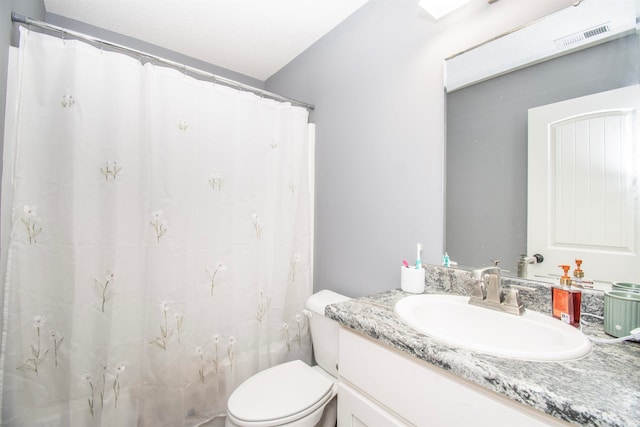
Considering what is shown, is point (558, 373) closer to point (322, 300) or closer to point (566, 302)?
point (566, 302)

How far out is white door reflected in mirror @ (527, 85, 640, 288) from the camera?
78 centimetres

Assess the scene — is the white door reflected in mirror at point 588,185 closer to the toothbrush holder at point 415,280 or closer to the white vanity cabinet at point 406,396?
the toothbrush holder at point 415,280

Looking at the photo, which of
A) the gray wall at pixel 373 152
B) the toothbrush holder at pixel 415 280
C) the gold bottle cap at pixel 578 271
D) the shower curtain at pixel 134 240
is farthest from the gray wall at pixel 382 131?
the gold bottle cap at pixel 578 271

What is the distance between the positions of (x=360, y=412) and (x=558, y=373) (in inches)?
21.1

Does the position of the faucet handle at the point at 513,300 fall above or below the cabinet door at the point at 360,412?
above

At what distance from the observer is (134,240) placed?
4.16ft

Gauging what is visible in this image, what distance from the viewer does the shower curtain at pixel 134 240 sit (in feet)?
3.54

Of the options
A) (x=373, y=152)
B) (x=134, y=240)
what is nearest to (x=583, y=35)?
(x=373, y=152)

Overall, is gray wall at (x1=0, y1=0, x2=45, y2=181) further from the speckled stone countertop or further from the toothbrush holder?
the toothbrush holder

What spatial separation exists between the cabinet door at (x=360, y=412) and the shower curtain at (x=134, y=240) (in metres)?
0.82

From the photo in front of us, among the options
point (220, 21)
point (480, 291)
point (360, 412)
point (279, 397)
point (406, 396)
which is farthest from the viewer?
point (220, 21)

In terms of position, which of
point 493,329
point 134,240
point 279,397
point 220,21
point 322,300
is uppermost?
point 220,21

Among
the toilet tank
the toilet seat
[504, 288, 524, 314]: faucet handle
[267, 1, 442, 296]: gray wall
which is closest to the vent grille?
[267, 1, 442, 296]: gray wall

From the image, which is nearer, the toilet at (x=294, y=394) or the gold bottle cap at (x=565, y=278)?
the gold bottle cap at (x=565, y=278)
